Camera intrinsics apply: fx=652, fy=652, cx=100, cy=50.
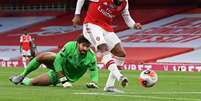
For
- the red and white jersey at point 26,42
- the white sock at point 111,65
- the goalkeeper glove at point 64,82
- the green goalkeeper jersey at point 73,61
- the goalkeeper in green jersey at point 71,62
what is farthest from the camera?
the red and white jersey at point 26,42

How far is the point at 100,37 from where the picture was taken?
11391 millimetres

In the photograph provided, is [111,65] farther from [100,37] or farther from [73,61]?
[73,61]

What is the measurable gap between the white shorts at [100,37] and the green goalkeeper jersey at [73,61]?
0.81 metres

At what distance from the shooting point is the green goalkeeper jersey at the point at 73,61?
12.4m

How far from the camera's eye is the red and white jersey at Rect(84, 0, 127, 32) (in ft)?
38.1

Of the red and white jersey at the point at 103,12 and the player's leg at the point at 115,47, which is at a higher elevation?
the red and white jersey at the point at 103,12

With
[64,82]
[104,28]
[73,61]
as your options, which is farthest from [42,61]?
[104,28]

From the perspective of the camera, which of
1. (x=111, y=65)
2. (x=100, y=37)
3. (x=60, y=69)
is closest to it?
(x=111, y=65)

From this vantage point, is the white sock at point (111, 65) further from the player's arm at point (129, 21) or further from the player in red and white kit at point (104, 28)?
the player's arm at point (129, 21)

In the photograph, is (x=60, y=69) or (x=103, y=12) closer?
(x=103, y=12)

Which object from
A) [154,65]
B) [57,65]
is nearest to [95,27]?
[57,65]

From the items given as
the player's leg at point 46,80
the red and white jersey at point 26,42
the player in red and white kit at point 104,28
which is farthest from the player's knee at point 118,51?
the red and white jersey at point 26,42

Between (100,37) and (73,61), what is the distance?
1.27m

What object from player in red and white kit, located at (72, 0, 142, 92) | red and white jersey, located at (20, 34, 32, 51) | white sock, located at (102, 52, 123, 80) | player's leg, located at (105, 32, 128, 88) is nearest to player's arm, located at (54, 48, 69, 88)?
player in red and white kit, located at (72, 0, 142, 92)
